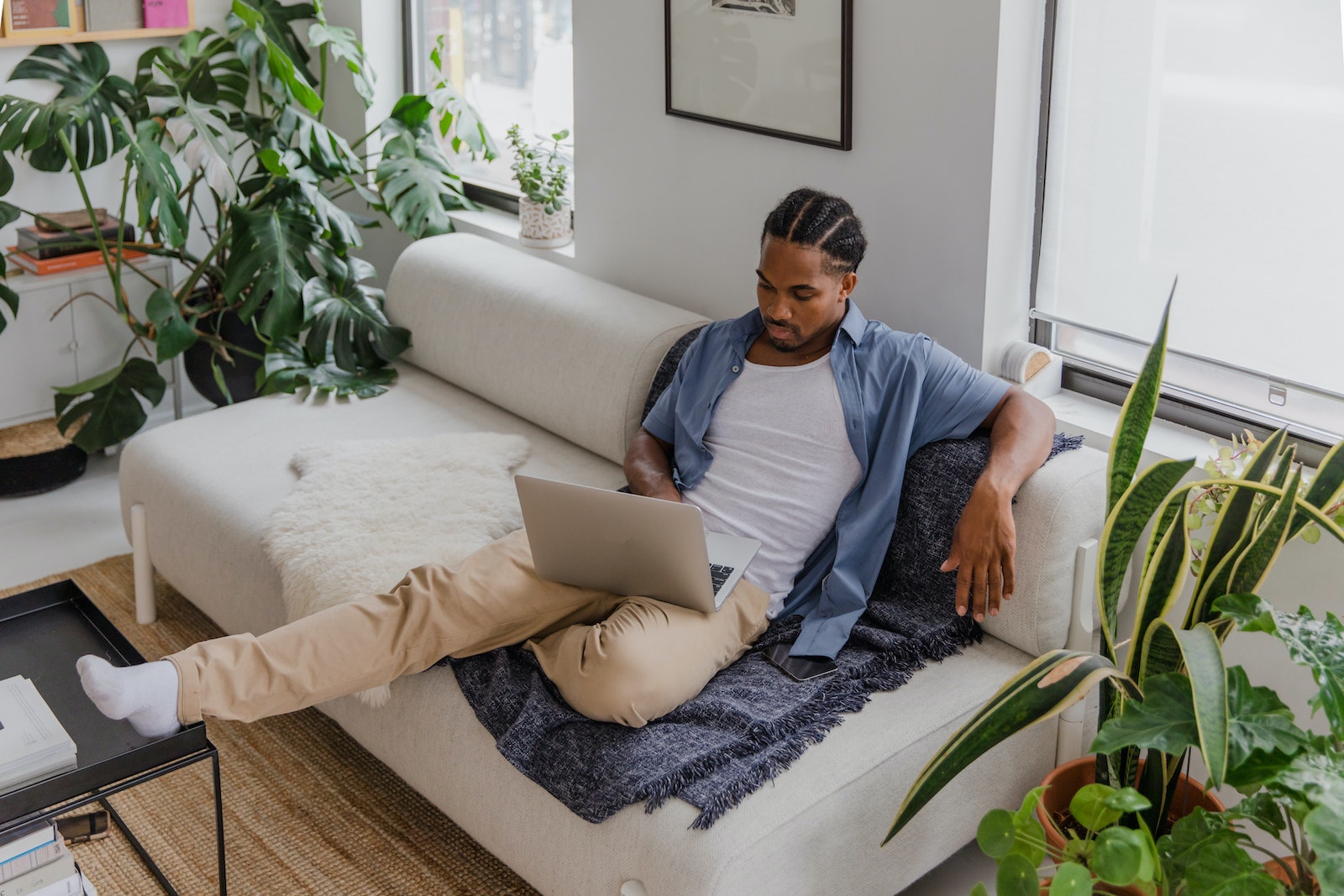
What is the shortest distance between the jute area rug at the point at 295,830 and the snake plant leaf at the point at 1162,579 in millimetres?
1081

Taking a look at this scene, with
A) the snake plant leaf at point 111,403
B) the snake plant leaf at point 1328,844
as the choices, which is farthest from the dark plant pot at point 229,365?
the snake plant leaf at point 1328,844

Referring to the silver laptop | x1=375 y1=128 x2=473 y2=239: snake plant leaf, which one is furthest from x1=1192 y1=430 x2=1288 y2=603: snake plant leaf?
x1=375 y1=128 x2=473 y2=239: snake plant leaf

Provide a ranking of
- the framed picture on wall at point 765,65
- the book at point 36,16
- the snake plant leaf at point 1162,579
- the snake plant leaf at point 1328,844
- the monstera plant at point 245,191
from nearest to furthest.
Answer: the snake plant leaf at point 1328,844 → the snake plant leaf at point 1162,579 → the framed picture on wall at point 765,65 → the monstera plant at point 245,191 → the book at point 36,16

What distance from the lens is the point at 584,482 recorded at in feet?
8.75

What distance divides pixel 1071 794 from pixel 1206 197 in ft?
3.41

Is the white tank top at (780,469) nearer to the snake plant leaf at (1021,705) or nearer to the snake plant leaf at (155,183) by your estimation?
the snake plant leaf at (1021,705)

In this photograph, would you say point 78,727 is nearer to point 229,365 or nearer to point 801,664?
point 801,664

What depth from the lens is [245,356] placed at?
367 centimetres

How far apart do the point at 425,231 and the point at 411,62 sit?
811 mm

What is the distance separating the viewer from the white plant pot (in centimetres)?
347

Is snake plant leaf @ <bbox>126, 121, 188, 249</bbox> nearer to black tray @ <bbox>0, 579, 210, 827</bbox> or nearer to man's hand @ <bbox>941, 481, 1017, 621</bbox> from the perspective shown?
black tray @ <bbox>0, 579, 210, 827</bbox>

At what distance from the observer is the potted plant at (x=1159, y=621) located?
1.48 m

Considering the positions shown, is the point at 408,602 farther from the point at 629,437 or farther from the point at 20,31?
the point at 20,31

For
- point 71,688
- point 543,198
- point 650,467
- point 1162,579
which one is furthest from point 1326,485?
point 543,198
